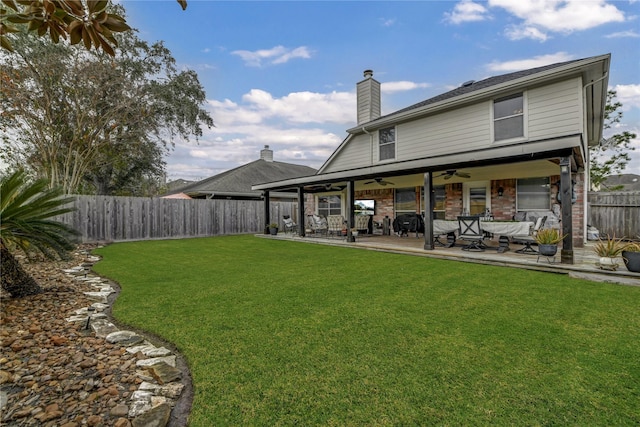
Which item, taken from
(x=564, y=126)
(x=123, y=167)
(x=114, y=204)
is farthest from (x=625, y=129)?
(x=123, y=167)

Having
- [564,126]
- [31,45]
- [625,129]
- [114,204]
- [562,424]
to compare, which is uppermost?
[31,45]

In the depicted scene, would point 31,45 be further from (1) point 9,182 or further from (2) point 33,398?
(2) point 33,398

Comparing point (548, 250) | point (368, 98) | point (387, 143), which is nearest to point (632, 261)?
point (548, 250)

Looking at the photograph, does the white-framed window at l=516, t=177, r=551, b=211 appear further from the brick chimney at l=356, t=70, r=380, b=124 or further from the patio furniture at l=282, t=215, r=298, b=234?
the patio furniture at l=282, t=215, r=298, b=234

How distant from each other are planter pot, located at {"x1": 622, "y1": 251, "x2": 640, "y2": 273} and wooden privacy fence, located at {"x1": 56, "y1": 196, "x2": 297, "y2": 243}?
43.1 ft

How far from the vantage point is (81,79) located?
11.1 metres

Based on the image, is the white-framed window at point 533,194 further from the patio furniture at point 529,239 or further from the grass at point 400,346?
the grass at point 400,346

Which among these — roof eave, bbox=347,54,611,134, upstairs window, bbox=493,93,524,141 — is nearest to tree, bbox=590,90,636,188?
upstairs window, bbox=493,93,524,141

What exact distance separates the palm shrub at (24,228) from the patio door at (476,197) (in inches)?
424

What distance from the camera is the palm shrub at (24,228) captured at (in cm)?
346

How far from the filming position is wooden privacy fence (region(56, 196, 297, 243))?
10.8 metres

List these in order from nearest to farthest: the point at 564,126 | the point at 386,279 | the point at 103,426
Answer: the point at 103,426, the point at 386,279, the point at 564,126

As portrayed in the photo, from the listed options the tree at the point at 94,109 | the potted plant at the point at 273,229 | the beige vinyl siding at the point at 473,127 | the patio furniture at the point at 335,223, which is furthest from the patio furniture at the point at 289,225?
the tree at the point at 94,109

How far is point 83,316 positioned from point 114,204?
31.5 ft
